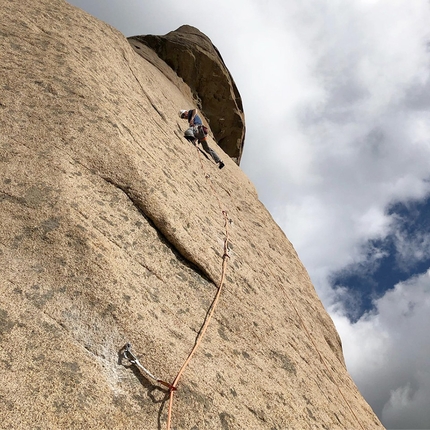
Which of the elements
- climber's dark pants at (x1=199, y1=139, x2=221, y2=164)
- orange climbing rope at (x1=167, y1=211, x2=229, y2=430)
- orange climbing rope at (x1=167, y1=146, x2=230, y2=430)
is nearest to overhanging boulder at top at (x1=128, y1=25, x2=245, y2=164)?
climber's dark pants at (x1=199, y1=139, x2=221, y2=164)

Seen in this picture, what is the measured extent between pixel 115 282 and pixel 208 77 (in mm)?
13081

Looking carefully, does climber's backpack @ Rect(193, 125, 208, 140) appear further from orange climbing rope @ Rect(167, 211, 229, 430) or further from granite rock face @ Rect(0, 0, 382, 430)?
orange climbing rope @ Rect(167, 211, 229, 430)

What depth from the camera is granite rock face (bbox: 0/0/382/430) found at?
2916mm

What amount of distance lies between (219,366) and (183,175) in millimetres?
3383

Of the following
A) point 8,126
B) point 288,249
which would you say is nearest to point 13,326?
point 8,126

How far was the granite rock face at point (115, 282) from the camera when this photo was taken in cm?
292

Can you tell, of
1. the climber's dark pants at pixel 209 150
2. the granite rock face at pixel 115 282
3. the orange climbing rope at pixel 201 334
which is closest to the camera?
the granite rock face at pixel 115 282

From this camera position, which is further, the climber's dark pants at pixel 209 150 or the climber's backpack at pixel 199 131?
the climber's dark pants at pixel 209 150

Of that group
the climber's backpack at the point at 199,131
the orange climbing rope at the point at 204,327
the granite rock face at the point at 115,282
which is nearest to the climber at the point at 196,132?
the climber's backpack at the point at 199,131

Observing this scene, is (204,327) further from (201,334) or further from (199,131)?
(199,131)

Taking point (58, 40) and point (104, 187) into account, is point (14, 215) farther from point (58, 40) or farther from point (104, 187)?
point (58, 40)

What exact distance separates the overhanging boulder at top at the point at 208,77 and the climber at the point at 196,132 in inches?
201

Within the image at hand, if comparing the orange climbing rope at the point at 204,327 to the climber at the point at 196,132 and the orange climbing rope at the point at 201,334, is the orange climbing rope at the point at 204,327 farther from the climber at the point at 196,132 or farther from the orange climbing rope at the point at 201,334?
the climber at the point at 196,132

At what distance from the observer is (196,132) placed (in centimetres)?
934
